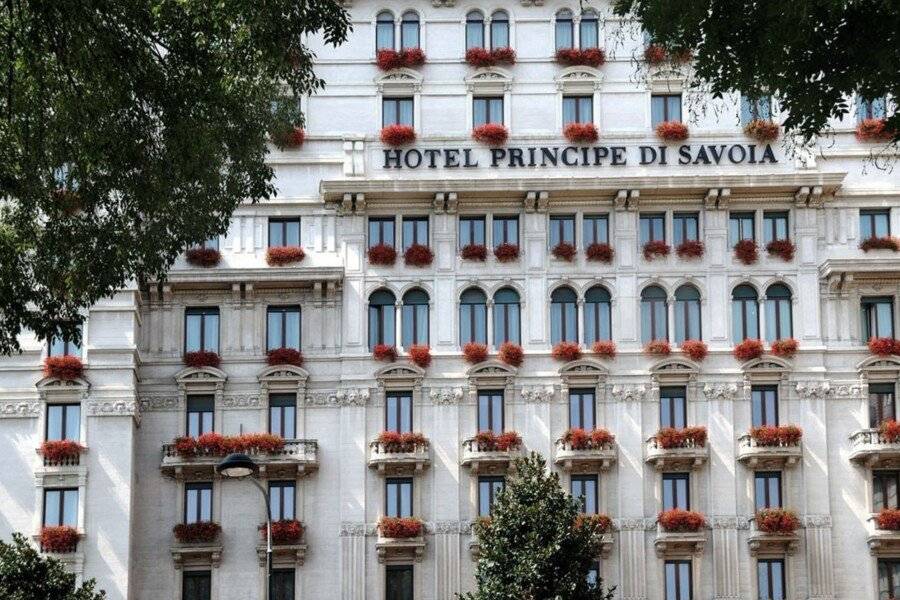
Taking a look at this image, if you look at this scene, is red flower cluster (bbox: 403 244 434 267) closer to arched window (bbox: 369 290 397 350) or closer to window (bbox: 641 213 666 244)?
arched window (bbox: 369 290 397 350)

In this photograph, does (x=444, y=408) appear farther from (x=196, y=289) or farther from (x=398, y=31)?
(x=398, y=31)

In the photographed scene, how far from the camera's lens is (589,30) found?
205 ft

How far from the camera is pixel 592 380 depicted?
59344 mm

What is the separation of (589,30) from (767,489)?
15812mm

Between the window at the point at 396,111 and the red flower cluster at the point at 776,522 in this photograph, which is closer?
the red flower cluster at the point at 776,522

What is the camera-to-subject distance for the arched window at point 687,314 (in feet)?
197

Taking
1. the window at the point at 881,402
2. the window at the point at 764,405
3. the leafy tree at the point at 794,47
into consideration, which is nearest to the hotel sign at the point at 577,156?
the window at the point at 764,405

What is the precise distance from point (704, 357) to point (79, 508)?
19.5 meters

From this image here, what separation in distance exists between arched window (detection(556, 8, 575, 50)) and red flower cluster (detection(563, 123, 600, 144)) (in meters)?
3.08

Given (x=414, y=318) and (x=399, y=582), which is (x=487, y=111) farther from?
(x=399, y=582)

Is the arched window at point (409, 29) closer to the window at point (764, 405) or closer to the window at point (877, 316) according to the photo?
the window at point (764, 405)

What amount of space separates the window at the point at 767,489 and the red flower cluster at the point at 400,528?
10.3m

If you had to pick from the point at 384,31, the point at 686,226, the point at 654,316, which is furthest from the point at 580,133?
the point at 384,31

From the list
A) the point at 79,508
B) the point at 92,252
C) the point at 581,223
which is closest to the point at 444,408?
the point at 581,223
